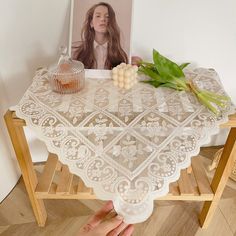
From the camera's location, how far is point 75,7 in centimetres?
90

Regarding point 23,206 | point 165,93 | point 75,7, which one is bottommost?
point 23,206

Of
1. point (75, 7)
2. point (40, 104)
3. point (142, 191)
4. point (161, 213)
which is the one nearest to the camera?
point (142, 191)

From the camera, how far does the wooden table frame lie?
0.85m

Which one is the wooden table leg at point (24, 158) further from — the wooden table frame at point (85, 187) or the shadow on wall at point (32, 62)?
the shadow on wall at point (32, 62)

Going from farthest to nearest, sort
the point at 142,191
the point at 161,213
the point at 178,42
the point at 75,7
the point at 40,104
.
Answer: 1. the point at 161,213
2. the point at 178,42
3. the point at 75,7
4. the point at 40,104
5. the point at 142,191

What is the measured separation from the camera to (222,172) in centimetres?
90

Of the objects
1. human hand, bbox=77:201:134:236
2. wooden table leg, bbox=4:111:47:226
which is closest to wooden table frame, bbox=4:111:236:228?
wooden table leg, bbox=4:111:47:226

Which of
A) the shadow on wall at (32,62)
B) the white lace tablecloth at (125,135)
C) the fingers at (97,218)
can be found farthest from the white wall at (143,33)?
the fingers at (97,218)

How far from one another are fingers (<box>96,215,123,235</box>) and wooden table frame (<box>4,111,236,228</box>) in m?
0.25

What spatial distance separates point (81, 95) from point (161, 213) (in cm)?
67

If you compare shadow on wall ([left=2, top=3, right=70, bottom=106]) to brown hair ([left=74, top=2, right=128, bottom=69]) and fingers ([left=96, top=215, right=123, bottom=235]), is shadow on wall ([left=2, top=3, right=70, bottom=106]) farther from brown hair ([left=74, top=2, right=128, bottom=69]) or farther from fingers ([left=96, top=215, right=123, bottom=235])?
fingers ([left=96, top=215, right=123, bottom=235])

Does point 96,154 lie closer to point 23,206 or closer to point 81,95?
point 81,95

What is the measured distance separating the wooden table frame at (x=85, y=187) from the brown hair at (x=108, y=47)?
34cm

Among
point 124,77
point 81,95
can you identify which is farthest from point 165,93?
point 81,95
